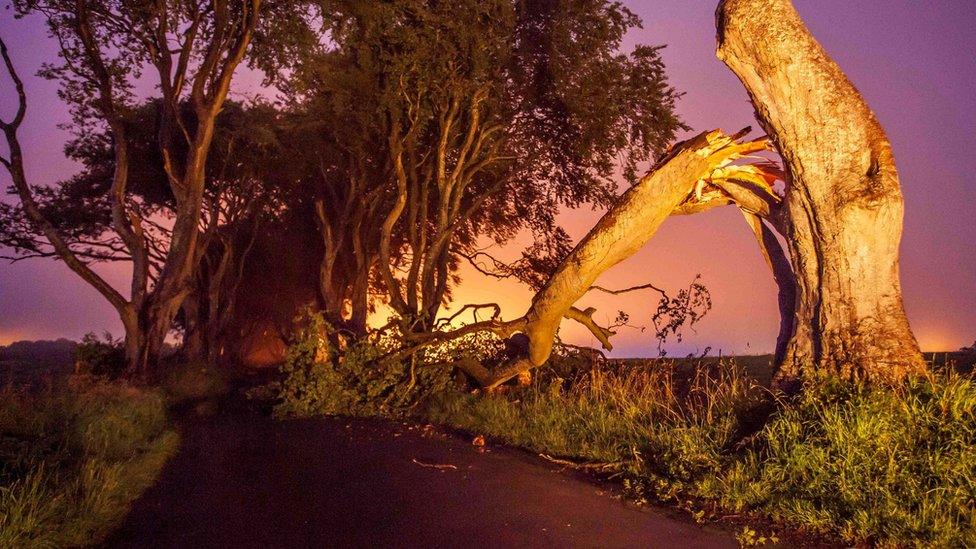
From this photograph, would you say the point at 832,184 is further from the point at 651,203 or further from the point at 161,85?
the point at 161,85

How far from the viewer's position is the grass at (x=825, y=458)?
5629 millimetres

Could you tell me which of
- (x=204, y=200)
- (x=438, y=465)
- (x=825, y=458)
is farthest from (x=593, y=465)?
(x=204, y=200)

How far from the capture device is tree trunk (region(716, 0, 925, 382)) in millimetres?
7945

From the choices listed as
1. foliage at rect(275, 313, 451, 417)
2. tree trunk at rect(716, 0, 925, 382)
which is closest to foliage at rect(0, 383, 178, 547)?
foliage at rect(275, 313, 451, 417)

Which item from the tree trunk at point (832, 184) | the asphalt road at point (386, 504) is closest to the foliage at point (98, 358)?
the asphalt road at point (386, 504)

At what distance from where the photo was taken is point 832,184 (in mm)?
8195

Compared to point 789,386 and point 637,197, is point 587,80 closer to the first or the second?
point 637,197

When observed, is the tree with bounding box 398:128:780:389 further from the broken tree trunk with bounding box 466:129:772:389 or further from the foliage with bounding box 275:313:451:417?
the foliage with bounding box 275:313:451:417

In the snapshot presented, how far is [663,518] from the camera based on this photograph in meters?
6.46

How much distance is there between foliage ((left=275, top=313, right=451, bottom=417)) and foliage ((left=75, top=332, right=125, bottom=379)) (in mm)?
6312

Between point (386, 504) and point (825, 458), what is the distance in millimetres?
3766

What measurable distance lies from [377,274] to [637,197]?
69.9 feet

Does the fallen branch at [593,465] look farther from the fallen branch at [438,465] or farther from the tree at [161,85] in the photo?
the tree at [161,85]

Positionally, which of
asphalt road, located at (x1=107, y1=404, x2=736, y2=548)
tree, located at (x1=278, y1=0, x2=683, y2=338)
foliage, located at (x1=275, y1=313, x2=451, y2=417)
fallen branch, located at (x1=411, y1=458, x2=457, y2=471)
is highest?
tree, located at (x1=278, y1=0, x2=683, y2=338)
